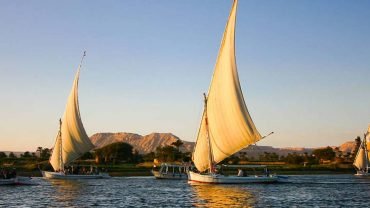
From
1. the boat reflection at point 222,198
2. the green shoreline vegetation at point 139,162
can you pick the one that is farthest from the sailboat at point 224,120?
the green shoreline vegetation at point 139,162

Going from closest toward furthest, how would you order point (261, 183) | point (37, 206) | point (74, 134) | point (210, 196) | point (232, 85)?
point (37, 206) < point (210, 196) < point (232, 85) < point (261, 183) < point (74, 134)

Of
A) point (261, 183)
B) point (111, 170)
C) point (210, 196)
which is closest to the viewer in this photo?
point (210, 196)

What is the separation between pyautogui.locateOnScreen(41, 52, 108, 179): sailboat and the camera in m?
92.1

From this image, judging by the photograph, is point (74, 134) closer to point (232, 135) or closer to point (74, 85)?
point (74, 85)

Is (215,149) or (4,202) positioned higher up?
(215,149)

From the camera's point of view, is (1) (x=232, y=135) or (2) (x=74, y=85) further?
(2) (x=74, y=85)

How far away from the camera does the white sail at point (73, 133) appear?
9200 cm

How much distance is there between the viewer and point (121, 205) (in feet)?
148

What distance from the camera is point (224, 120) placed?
67.4 meters

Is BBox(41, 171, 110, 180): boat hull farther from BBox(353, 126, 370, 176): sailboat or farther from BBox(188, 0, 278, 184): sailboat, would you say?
Result: BBox(353, 126, 370, 176): sailboat

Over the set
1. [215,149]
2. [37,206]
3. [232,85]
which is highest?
[232,85]

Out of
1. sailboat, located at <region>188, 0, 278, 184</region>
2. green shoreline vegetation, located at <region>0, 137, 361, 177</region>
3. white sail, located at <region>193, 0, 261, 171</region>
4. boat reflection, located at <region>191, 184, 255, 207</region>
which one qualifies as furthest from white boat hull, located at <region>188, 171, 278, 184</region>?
green shoreline vegetation, located at <region>0, 137, 361, 177</region>

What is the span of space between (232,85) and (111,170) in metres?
59.5

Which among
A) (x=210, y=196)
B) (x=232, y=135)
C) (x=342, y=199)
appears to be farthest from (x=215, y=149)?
(x=342, y=199)
